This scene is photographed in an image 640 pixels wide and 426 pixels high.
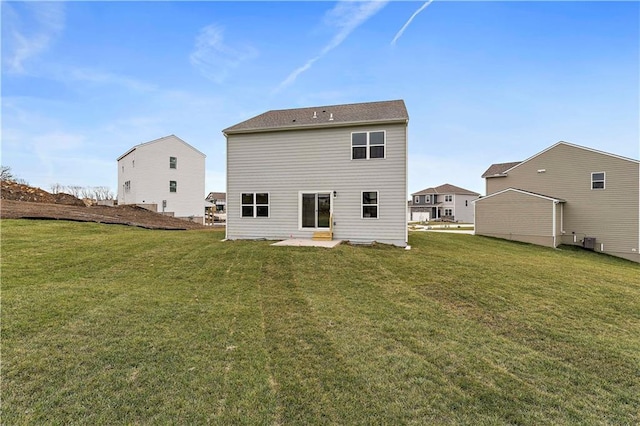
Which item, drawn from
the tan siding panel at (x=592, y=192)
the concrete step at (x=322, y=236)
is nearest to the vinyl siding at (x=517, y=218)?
the tan siding panel at (x=592, y=192)

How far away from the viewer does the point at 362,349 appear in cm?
369

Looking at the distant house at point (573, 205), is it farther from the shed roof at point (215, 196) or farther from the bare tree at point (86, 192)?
the shed roof at point (215, 196)

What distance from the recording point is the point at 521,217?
18.3 m

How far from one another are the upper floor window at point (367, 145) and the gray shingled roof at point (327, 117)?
21.9 inches

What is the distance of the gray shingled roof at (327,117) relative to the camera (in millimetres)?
11914

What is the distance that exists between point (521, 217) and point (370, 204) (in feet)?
40.9

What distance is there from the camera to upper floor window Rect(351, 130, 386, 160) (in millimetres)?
11898

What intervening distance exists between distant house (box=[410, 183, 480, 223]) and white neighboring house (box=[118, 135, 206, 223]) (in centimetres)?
3443

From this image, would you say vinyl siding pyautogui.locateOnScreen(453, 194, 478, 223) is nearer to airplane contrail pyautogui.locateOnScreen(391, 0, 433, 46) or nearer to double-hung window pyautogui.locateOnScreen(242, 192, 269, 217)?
airplane contrail pyautogui.locateOnScreen(391, 0, 433, 46)

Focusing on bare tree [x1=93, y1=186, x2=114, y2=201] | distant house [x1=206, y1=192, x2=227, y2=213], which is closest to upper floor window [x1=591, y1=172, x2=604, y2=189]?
bare tree [x1=93, y1=186, x2=114, y2=201]

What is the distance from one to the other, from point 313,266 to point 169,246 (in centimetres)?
555

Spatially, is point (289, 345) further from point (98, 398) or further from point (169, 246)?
point (169, 246)

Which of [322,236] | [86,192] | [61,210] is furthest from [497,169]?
[86,192]

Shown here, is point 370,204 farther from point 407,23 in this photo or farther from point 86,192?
point 86,192
